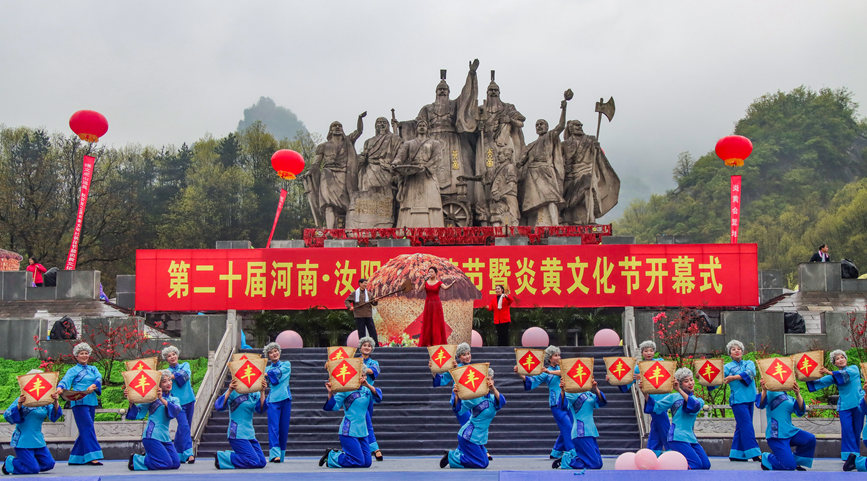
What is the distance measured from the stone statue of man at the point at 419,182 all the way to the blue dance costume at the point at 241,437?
43.0ft

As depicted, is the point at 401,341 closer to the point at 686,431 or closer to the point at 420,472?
the point at 686,431

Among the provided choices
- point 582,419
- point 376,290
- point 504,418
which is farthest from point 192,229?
point 582,419

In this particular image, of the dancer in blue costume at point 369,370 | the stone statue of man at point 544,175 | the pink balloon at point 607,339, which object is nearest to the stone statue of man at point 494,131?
the stone statue of man at point 544,175

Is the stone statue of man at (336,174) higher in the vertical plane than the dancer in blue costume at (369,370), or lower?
higher

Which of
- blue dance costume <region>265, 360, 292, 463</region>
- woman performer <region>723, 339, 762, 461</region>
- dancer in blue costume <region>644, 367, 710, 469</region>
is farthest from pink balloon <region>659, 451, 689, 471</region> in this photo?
blue dance costume <region>265, 360, 292, 463</region>

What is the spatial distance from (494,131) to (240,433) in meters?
15.3

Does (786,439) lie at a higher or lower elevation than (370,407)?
lower

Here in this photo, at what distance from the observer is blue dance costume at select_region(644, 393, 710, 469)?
989 cm

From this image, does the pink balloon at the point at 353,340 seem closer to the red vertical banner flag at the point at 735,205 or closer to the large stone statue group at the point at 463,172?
the large stone statue group at the point at 463,172

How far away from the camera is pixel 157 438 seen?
10.4 meters

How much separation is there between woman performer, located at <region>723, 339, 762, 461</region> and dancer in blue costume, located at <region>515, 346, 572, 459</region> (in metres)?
1.82

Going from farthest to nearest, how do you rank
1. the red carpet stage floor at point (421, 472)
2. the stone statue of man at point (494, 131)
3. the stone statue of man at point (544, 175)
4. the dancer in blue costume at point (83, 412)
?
the stone statue of man at point (494, 131) → the stone statue of man at point (544, 175) → the dancer in blue costume at point (83, 412) → the red carpet stage floor at point (421, 472)

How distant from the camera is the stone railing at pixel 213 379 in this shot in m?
13.4

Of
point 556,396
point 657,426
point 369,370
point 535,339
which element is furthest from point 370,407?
point 535,339
